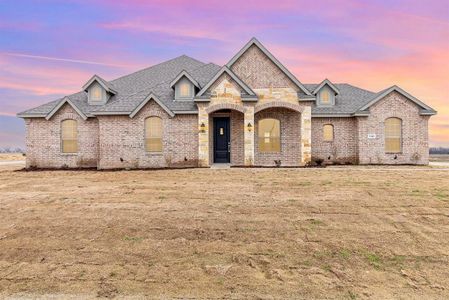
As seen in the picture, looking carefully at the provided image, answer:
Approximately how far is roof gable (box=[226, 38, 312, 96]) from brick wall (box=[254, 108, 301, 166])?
6.20 ft

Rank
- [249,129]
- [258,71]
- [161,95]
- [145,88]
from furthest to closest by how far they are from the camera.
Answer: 1. [145,88]
2. [161,95]
3. [258,71]
4. [249,129]

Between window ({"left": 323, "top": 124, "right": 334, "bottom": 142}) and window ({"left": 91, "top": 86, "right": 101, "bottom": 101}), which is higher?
window ({"left": 91, "top": 86, "right": 101, "bottom": 101})

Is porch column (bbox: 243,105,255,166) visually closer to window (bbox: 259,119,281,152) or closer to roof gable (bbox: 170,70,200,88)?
window (bbox: 259,119,281,152)

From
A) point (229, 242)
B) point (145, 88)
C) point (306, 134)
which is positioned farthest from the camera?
point (145, 88)

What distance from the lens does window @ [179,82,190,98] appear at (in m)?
20.3

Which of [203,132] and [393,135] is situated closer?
[203,132]

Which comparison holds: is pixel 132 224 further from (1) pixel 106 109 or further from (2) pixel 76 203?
(1) pixel 106 109

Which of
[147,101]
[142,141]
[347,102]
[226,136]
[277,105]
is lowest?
[142,141]

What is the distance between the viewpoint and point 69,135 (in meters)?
20.9

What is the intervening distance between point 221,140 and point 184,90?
413 cm

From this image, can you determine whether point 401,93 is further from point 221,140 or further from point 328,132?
point 221,140

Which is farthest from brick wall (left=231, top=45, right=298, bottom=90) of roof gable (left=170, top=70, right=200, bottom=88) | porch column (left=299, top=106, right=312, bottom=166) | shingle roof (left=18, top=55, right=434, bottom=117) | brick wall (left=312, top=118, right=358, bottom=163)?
brick wall (left=312, top=118, right=358, bottom=163)

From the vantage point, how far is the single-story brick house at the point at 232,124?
1905 cm

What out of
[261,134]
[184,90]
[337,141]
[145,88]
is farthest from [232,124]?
[145,88]
